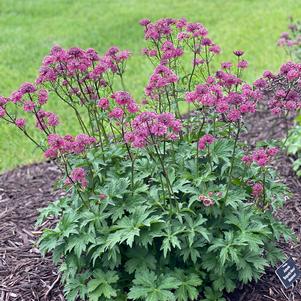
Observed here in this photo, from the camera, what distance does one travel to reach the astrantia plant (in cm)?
302

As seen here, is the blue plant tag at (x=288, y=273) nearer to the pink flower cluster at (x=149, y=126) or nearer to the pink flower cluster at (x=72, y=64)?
the pink flower cluster at (x=149, y=126)

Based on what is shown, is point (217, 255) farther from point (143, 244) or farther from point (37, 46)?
point (37, 46)

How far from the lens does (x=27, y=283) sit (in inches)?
144

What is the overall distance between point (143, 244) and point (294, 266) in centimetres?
114

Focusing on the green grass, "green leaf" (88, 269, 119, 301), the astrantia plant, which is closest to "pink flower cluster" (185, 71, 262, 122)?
the astrantia plant

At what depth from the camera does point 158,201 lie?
319 cm

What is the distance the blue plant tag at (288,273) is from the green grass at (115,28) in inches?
147

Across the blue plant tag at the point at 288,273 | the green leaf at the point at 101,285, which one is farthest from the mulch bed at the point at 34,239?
the green leaf at the point at 101,285

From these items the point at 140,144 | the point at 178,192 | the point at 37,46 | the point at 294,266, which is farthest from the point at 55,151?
the point at 37,46

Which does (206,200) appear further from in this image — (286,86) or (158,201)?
(286,86)

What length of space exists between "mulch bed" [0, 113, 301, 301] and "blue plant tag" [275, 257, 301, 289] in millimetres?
109

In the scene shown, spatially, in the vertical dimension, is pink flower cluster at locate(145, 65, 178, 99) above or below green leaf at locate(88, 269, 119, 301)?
above

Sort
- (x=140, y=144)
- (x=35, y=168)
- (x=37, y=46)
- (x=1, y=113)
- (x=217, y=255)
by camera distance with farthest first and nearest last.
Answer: (x=37, y=46) → (x=35, y=168) → (x=217, y=255) → (x=1, y=113) → (x=140, y=144)

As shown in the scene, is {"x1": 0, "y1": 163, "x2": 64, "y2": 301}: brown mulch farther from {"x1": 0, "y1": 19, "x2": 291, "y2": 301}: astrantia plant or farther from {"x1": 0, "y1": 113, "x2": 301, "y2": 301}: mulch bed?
{"x1": 0, "y1": 19, "x2": 291, "y2": 301}: astrantia plant
